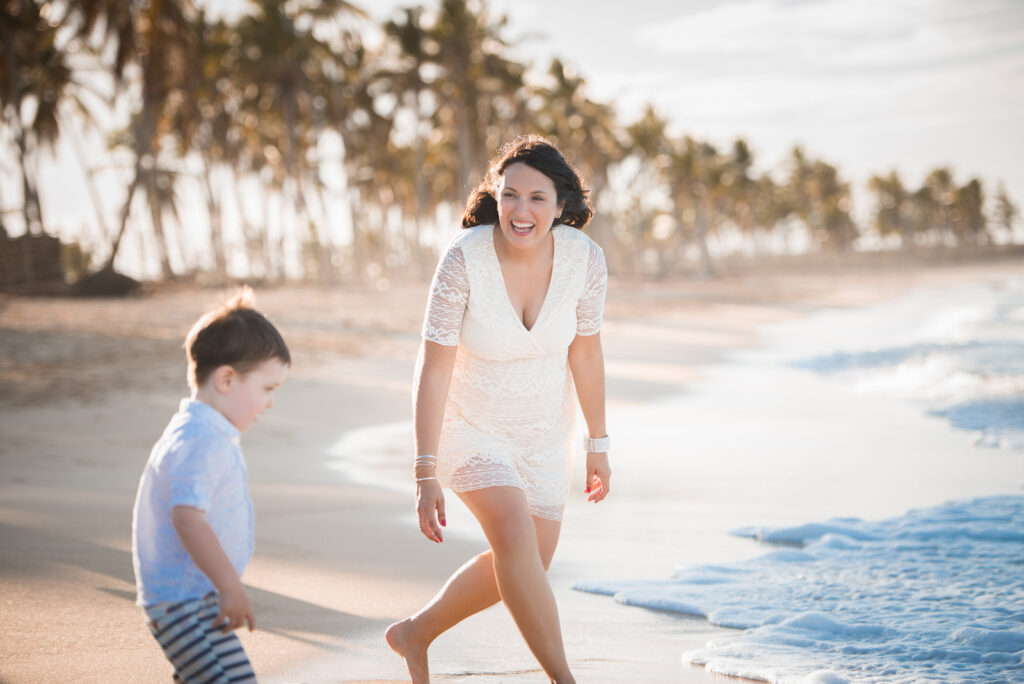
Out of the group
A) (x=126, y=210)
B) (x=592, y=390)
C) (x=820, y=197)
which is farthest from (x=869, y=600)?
(x=820, y=197)

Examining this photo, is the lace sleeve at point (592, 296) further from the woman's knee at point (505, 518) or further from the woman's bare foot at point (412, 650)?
the woman's bare foot at point (412, 650)

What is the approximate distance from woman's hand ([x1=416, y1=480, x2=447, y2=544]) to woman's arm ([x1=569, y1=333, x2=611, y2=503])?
65cm

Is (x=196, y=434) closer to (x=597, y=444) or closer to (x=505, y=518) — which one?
(x=505, y=518)

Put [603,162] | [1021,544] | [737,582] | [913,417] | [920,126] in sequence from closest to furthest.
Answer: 1. [737,582]
2. [1021,544]
3. [913,417]
4. [603,162]
5. [920,126]

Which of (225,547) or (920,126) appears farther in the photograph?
(920,126)

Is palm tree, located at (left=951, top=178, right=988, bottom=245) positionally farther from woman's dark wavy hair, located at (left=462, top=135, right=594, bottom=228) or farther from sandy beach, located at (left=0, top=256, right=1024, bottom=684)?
woman's dark wavy hair, located at (left=462, top=135, right=594, bottom=228)

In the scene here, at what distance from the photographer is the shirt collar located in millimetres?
2166

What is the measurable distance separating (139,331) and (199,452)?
46.2 ft

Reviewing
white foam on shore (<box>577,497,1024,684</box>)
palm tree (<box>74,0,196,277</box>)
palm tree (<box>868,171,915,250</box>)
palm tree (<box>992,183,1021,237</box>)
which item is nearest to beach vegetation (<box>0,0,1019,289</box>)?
palm tree (<box>74,0,196,277</box>)

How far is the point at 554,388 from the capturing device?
119 inches

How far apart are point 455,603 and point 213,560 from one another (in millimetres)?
1160

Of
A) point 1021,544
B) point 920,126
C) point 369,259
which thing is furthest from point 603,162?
point 920,126

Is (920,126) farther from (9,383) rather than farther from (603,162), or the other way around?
(9,383)

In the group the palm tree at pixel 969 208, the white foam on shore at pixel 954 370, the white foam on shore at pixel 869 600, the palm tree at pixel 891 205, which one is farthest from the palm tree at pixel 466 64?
the palm tree at pixel 969 208
